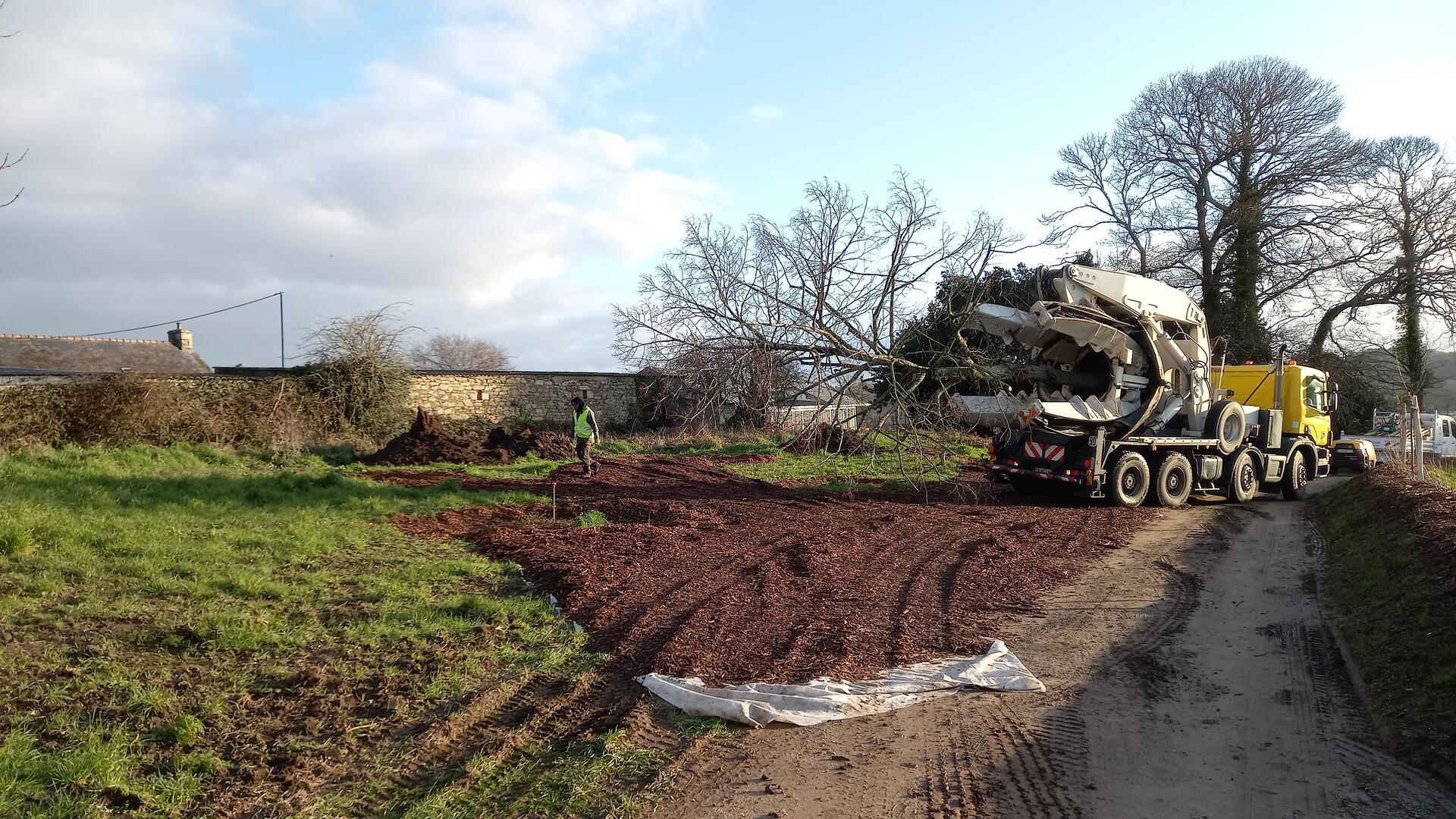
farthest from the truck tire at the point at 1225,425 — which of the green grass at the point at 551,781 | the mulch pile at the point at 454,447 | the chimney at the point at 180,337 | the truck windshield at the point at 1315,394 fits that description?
the chimney at the point at 180,337

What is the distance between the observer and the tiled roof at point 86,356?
2545cm

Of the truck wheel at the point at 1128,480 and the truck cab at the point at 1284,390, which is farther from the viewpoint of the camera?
the truck cab at the point at 1284,390

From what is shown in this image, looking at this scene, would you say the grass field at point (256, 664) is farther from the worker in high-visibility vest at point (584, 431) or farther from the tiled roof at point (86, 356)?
the tiled roof at point (86, 356)

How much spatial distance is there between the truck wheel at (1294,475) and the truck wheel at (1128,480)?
15.8 ft

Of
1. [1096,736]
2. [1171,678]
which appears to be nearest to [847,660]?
[1096,736]

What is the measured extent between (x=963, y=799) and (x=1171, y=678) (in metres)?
2.58

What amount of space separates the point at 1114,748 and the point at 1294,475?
1566cm

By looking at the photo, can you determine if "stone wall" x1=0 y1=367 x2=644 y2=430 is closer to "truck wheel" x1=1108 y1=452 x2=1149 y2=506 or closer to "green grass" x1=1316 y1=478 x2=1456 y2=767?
"truck wheel" x1=1108 y1=452 x2=1149 y2=506

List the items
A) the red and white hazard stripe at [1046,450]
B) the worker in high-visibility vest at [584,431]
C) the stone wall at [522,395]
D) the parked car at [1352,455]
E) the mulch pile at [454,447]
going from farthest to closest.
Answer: the stone wall at [522,395], the parked car at [1352,455], the mulch pile at [454,447], the worker in high-visibility vest at [584,431], the red and white hazard stripe at [1046,450]

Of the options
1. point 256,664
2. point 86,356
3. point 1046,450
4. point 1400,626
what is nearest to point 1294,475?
point 1046,450

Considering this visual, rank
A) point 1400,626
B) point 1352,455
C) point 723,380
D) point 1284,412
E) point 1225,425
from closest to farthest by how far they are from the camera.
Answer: point 1400,626, point 723,380, point 1225,425, point 1284,412, point 1352,455

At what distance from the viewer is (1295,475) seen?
16.8m

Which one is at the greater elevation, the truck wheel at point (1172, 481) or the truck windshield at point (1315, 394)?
the truck windshield at point (1315, 394)

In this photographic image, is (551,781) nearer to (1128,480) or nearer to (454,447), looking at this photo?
(1128,480)
